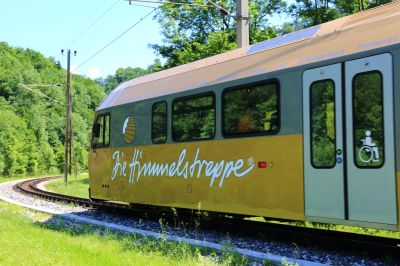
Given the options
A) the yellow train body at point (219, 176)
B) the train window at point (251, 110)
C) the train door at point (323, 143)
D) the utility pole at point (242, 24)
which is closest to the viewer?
the train door at point (323, 143)

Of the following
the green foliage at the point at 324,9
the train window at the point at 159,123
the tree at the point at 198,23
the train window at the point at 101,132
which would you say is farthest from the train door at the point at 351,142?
the tree at the point at 198,23

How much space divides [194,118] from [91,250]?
11.8 feet

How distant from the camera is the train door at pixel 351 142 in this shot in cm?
679

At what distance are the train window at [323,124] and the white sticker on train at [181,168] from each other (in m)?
1.46

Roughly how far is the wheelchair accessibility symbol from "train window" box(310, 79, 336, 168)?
47 cm

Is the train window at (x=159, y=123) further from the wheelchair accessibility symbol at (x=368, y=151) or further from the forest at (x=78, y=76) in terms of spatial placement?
the forest at (x=78, y=76)

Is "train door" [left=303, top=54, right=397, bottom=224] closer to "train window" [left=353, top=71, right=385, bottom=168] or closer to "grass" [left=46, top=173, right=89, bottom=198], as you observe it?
"train window" [left=353, top=71, right=385, bottom=168]

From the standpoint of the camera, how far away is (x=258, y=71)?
29.5ft

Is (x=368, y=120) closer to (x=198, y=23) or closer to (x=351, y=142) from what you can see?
(x=351, y=142)

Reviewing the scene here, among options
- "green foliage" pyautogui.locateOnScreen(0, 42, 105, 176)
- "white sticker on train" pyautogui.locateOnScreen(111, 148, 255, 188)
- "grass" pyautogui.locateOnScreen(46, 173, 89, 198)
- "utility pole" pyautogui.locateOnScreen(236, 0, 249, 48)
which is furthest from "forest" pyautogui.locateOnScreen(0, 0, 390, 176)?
"white sticker on train" pyautogui.locateOnScreen(111, 148, 255, 188)

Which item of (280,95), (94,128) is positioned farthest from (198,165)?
(94,128)

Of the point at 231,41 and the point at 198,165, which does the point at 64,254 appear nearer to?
the point at 198,165

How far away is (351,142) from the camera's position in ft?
23.6

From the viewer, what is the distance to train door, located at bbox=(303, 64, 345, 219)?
7.37m
